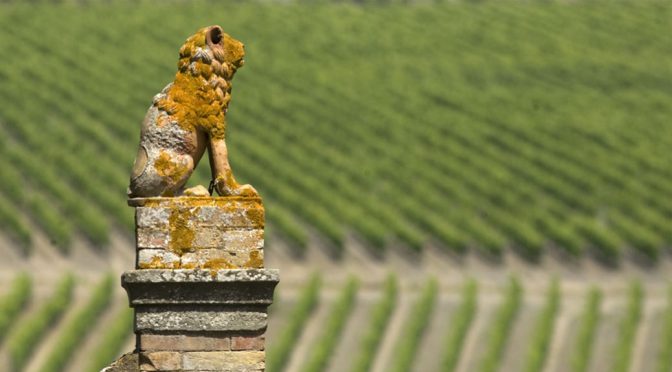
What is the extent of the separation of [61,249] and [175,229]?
16.7 m

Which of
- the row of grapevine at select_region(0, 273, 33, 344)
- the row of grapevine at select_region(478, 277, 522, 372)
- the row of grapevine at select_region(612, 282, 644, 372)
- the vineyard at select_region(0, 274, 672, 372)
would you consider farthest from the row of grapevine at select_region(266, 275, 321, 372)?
the row of grapevine at select_region(612, 282, 644, 372)

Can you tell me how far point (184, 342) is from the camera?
609 cm

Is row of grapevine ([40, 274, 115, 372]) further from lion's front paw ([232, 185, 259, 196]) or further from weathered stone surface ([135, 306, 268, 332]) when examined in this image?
weathered stone surface ([135, 306, 268, 332])

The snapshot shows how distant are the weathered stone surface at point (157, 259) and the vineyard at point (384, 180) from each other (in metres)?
12.3

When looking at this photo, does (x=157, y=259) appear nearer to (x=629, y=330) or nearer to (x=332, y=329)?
(x=332, y=329)

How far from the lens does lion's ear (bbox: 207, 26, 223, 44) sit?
21.9ft

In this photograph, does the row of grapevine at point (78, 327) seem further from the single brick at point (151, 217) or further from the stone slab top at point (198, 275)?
the stone slab top at point (198, 275)

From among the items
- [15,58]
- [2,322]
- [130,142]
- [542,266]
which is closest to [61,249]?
[2,322]

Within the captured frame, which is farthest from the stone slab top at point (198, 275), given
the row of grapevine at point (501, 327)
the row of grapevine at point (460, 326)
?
the row of grapevine at point (501, 327)

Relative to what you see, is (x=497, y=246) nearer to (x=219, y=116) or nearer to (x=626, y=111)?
(x=626, y=111)

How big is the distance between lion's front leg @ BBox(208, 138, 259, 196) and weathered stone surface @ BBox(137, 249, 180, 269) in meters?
0.41

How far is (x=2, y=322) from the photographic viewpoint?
19141 mm

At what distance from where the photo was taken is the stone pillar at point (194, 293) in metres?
6.10

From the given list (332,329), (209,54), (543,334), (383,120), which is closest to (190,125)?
(209,54)
